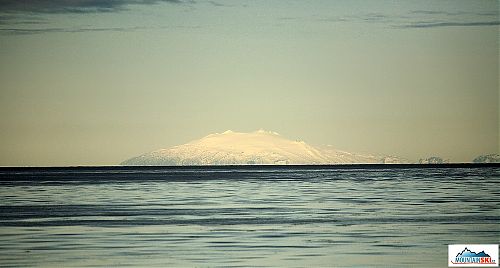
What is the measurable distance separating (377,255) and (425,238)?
6.58 feet

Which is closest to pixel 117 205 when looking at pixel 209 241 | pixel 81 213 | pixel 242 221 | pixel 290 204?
pixel 81 213

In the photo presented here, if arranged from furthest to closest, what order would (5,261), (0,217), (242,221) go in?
(0,217) < (242,221) < (5,261)

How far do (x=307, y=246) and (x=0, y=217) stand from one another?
8.04m

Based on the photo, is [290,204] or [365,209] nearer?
[365,209]

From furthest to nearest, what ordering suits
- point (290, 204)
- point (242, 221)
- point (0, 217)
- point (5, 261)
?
point (290, 204), point (0, 217), point (242, 221), point (5, 261)

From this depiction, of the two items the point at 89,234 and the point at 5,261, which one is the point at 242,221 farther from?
the point at 5,261

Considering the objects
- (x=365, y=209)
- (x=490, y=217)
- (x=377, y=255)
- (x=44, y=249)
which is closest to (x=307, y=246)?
(x=377, y=255)

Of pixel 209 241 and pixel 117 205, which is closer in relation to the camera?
pixel 209 241

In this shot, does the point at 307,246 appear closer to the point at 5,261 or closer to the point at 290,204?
the point at 5,261

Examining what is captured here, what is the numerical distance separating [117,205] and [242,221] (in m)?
6.13

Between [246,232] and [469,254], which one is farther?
[246,232]

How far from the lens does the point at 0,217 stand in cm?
1888

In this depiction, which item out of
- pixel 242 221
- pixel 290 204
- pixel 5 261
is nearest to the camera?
pixel 5 261

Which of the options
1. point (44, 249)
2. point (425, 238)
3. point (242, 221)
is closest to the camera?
point (44, 249)
